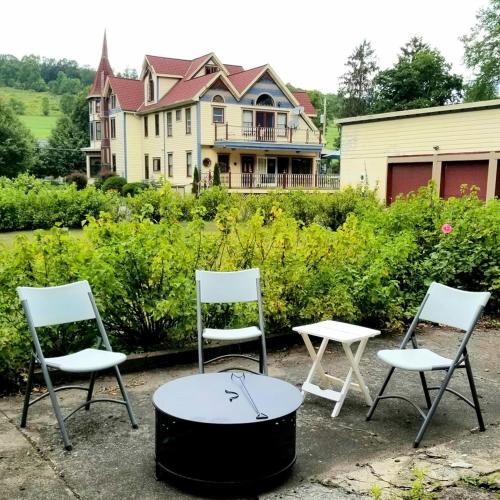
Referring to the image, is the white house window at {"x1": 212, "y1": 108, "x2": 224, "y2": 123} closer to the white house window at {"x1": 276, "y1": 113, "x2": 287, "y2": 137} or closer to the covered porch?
the covered porch

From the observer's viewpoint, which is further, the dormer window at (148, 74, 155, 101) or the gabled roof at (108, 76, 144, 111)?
the gabled roof at (108, 76, 144, 111)

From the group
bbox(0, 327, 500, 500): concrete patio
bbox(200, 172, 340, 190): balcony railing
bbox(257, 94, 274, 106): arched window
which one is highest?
bbox(257, 94, 274, 106): arched window

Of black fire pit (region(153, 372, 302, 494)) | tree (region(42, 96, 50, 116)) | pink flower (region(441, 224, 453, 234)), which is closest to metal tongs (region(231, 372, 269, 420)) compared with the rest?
black fire pit (region(153, 372, 302, 494))

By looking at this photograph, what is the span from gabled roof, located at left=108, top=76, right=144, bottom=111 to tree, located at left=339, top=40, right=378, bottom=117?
2552cm

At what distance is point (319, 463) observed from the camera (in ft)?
11.3

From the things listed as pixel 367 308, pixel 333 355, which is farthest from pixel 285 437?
pixel 367 308

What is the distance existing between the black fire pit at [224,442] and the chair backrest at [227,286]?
1.69 meters

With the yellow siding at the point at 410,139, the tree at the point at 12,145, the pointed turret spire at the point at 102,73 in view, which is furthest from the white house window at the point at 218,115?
the pointed turret spire at the point at 102,73

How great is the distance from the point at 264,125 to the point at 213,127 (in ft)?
13.0

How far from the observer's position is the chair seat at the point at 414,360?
3.77 m

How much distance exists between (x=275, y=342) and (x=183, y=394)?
2649 millimetres

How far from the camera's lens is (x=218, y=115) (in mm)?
32875

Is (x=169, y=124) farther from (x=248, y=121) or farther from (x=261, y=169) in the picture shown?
(x=261, y=169)

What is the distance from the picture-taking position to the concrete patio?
309 cm
